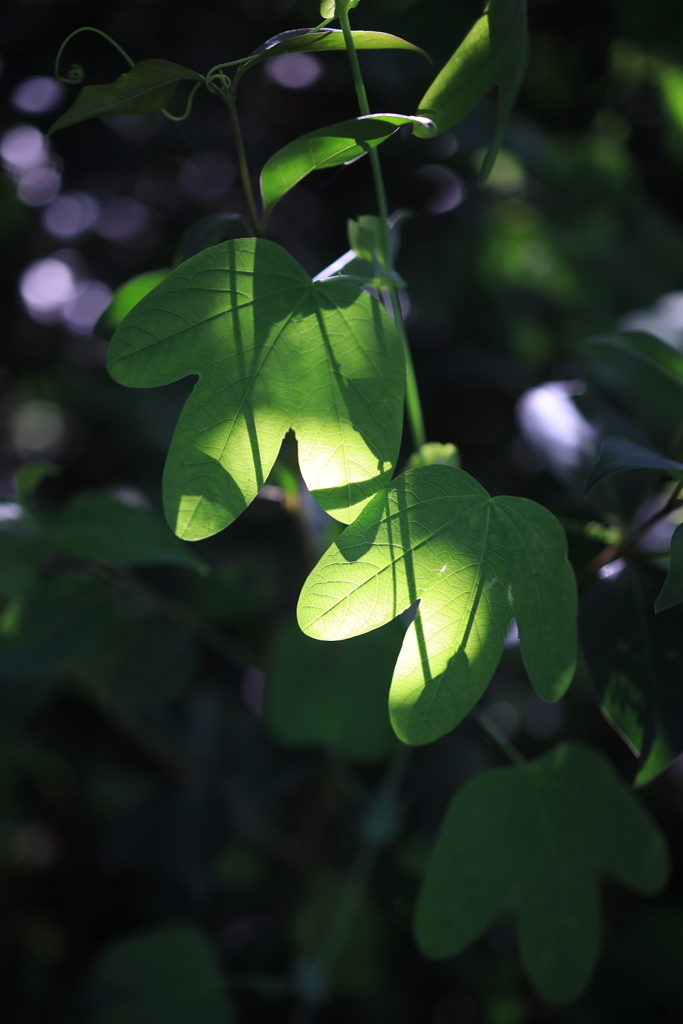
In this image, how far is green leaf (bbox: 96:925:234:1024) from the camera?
2.54ft

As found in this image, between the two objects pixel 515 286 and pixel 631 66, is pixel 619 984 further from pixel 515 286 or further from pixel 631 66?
pixel 631 66

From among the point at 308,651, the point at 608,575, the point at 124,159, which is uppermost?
the point at 124,159

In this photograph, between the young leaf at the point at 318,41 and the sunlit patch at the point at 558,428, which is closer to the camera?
the young leaf at the point at 318,41

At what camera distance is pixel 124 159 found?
117cm

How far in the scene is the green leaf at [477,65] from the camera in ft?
1.23

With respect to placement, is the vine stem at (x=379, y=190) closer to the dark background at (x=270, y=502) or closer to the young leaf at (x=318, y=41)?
the young leaf at (x=318, y=41)

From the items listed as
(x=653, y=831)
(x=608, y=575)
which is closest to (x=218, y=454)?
(x=608, y=575)

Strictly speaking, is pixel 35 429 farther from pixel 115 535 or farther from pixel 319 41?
pixel 319 41

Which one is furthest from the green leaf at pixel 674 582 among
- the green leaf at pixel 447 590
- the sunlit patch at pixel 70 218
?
the sunlit patch at pixel 70 218

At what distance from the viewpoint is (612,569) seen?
538 mm

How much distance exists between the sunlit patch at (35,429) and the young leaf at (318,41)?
1.31 metres

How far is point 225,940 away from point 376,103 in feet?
4.42

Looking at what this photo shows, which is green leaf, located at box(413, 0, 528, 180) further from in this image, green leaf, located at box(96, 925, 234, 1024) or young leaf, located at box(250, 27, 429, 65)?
green leaf, located at box(96, 925, 234, 1024)

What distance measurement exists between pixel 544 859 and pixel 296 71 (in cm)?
125
